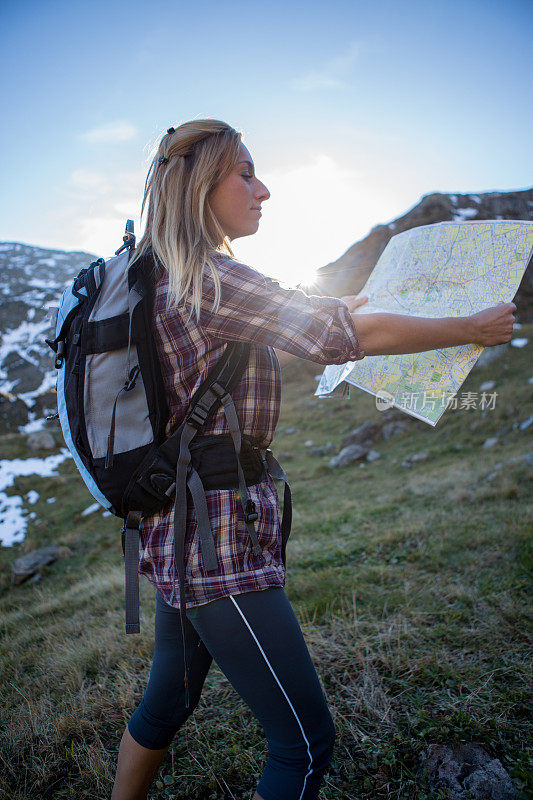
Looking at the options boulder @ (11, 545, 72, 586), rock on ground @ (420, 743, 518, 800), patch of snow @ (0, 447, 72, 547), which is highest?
rock on ground @ (420, 743, 518, 800)

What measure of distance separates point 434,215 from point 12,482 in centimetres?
2680

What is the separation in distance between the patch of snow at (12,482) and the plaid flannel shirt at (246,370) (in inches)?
464

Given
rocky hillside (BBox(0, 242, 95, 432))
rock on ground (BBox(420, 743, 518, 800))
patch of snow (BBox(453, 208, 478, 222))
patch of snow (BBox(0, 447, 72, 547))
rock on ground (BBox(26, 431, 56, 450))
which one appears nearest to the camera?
rock on ground (BBox(420, 743, 518, 800))

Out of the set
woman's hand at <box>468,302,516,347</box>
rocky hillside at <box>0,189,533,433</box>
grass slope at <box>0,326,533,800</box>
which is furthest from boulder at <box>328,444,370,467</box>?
woman's hand at <box>468,302,516,347</box>

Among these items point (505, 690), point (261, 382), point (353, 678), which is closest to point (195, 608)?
point (261, 382)

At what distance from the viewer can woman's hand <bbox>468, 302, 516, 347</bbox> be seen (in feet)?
4.87

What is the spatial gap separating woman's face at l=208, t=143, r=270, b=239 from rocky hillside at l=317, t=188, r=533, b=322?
2504 centimetres

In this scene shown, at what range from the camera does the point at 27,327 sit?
60281 mm

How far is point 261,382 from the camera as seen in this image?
1.42 metres

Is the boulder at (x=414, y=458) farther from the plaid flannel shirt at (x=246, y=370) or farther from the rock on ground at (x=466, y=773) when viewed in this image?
the plaid flannel shirt at (x=246, y=370)

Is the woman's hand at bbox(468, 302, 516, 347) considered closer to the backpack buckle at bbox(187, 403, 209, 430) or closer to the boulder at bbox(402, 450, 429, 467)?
the backpack buckle at bbox(187, 403, 209, 430)

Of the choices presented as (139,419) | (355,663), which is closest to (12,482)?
(355,663)

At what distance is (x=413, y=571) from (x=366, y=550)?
881mm

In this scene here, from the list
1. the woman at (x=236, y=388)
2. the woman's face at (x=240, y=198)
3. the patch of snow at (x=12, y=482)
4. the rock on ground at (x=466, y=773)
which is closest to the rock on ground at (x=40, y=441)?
the patch of snow at (x=12, y=482)
